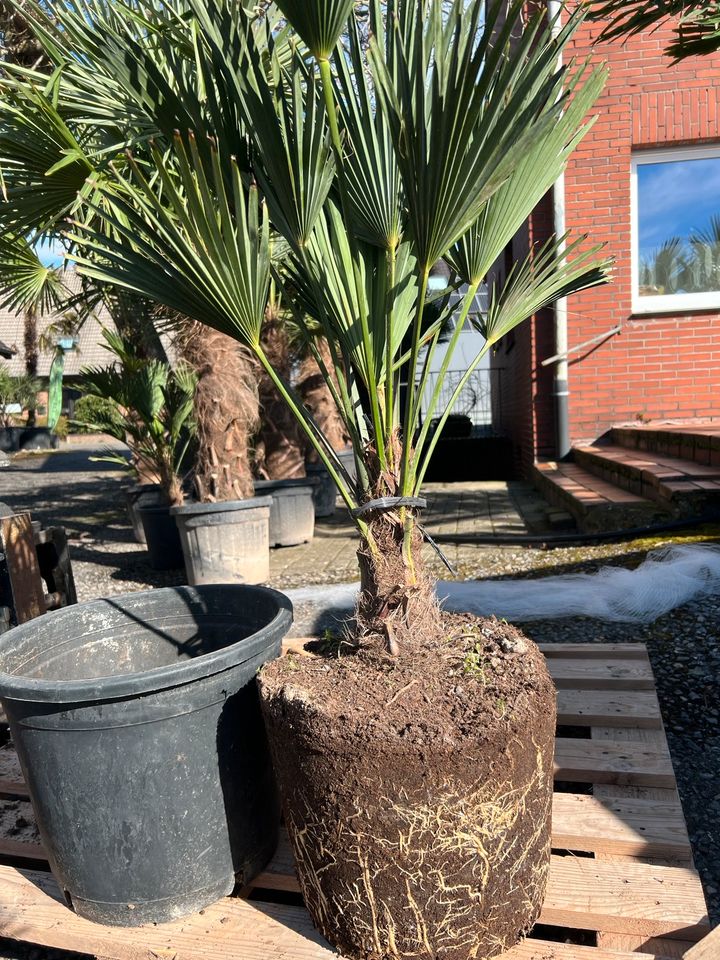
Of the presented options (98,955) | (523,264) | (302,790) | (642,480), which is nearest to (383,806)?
(302,790)

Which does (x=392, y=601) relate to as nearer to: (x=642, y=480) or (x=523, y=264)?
(x=523, y=264)

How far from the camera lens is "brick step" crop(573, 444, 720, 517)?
3604 millimetres

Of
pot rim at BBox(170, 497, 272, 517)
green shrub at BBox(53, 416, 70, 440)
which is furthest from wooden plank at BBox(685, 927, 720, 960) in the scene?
green shrub at BBox(53, 416, 70, 440)

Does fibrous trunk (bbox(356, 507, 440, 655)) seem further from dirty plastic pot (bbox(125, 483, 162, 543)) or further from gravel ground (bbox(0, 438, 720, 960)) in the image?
dirty plastic pot (bbox(125, 483, 162, 543))

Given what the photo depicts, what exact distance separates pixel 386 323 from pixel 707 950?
1348 millimetres

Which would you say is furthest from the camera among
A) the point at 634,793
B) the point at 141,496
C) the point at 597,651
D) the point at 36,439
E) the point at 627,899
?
the point at 36,439

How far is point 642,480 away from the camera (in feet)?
14.2

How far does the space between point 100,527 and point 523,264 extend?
278 inches

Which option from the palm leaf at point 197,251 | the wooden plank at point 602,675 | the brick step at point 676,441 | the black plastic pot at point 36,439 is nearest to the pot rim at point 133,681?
the palm leaf at point 197,251

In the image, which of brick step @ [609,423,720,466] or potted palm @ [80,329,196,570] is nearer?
brick step @ [609,423,720,466]

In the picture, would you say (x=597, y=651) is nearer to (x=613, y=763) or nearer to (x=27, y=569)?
(x=613, y=763)

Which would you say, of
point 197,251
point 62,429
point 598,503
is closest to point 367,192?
point 197,251

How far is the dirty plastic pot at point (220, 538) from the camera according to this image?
→ 14.5 ft

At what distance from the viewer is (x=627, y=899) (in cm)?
140
